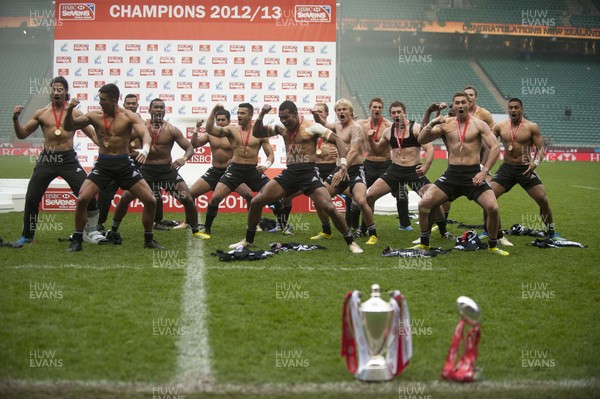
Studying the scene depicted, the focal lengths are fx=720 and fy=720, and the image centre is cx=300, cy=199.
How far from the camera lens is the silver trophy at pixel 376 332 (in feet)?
15.4

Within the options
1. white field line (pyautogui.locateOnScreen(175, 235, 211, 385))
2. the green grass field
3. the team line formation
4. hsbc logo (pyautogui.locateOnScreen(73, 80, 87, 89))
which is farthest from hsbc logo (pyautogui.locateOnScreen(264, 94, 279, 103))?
white field line (pyautogui.locateOnScreen(175, 235, 211, 385))

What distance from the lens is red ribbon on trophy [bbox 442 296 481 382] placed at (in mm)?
4734

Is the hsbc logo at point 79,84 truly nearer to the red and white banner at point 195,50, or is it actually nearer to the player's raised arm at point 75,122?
the red and white banner at point 195,50

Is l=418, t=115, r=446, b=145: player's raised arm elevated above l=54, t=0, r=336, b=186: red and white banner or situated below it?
below

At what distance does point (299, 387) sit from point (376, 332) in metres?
0.62

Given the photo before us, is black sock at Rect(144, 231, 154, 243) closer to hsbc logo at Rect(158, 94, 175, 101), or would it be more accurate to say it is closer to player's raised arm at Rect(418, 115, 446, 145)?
player's raised arm at Rect(418, 115, 446, 145)

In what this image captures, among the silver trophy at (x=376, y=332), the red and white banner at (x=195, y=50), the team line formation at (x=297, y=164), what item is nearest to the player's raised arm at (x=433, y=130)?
the team line formation at (x=297, y=164)

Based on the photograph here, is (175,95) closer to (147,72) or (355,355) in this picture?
(147,72)

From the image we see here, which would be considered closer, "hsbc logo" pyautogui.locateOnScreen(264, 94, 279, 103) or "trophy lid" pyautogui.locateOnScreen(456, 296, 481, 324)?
"trophy lid" pyautogui.locateOnScreen(456, 296, 481, 324)

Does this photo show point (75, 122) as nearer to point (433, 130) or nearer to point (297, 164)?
point (297, 164)

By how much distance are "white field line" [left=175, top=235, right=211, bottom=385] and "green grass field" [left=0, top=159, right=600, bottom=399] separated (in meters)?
0.02

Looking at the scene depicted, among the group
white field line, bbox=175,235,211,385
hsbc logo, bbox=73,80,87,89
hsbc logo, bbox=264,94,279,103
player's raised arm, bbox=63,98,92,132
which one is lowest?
white field line, bbox=175,235,211,385

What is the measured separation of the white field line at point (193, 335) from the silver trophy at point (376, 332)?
109 centimetres

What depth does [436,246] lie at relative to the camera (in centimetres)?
1123
